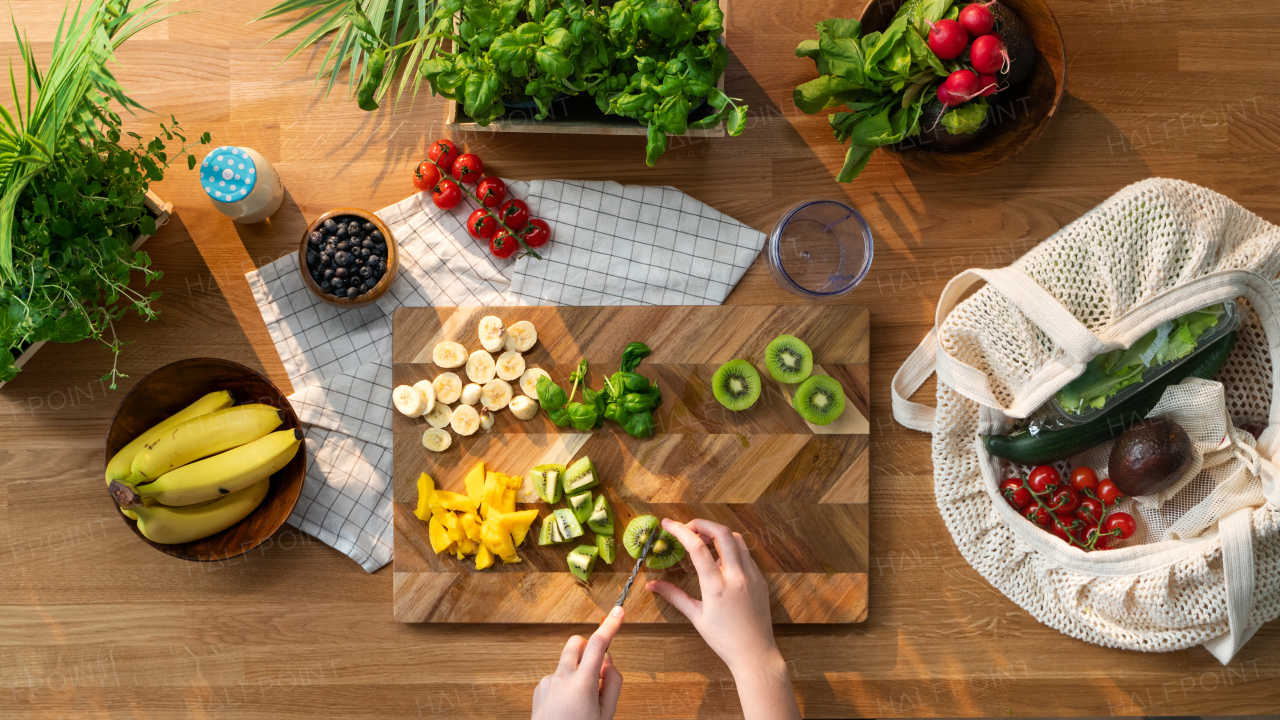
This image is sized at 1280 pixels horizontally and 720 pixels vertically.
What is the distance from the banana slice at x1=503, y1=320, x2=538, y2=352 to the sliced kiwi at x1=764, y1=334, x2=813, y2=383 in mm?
606

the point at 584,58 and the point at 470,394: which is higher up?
the point at 584,58

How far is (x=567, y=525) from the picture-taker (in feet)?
6.15

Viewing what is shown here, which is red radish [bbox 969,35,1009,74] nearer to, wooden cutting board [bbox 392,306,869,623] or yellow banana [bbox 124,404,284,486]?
wooden cutting board [bbox 392,306,869,623]

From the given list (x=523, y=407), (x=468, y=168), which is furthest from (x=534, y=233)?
(x=523, y=407)

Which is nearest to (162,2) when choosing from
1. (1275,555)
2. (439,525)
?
(439,525)

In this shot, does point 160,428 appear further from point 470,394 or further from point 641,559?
point 641,559

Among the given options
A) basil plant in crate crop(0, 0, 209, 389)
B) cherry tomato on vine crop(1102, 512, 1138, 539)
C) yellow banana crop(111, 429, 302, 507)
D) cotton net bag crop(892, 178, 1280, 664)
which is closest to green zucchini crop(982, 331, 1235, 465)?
cotton net bag crop(892, 178, 1280, 664)

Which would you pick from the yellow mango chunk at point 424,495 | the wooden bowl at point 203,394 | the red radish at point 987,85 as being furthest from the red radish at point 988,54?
the wooden bowl at point 203,394

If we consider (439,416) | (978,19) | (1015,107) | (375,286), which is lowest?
(439,416)

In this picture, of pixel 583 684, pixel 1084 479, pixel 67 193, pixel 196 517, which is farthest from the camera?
pixel 1084 479

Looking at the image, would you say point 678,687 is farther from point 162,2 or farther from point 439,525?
point 162,2

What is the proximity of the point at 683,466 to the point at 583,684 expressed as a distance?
58 cm

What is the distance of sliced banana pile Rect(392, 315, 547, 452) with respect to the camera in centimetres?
190

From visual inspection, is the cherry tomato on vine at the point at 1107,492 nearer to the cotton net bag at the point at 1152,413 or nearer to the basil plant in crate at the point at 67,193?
the cotton net bag at the point at 1152,413
